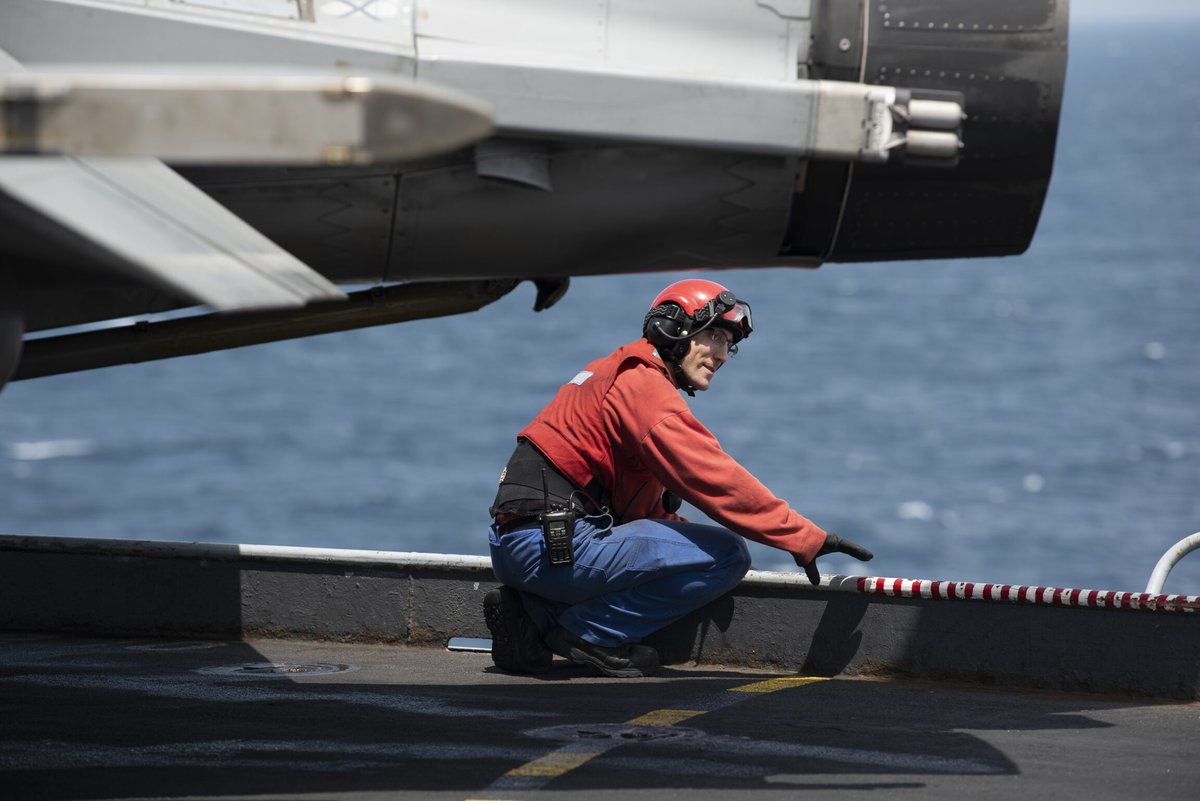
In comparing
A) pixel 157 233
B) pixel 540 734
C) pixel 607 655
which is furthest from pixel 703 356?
pixel 157 233

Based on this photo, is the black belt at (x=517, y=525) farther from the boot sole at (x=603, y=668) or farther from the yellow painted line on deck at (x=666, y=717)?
the yellow painted line on deck at (x=666, y=717)

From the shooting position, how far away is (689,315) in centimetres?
710

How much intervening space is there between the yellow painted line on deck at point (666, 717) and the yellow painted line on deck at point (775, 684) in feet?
1.61

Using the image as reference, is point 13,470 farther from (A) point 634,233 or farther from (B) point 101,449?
(A) point 634,233

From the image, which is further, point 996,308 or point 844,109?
point 996,308

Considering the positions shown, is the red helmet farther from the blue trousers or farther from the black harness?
the blue trousers

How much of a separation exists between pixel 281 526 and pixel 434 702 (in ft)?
152

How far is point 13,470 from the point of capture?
198 ft

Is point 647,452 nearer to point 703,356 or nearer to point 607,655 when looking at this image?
point 703,356

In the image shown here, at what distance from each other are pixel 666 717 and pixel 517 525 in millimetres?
1141

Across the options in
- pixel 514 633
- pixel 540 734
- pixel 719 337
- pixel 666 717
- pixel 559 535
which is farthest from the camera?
pixel 514 633

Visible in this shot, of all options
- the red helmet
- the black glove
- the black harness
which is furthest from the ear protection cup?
the black glove

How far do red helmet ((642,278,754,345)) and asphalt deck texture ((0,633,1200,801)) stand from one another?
4.98 ft

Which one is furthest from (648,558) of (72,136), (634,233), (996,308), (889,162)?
(996,308)
